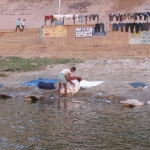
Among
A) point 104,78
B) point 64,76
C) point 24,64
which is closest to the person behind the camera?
point 64,76

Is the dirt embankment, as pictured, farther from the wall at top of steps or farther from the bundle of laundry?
the bundle of laundry

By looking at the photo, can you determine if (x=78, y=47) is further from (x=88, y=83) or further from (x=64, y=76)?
(x=64, y=76)

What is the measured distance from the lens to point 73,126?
Answer: 39.1 ft

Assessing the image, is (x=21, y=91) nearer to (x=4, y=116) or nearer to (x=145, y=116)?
(x=4, y=116)

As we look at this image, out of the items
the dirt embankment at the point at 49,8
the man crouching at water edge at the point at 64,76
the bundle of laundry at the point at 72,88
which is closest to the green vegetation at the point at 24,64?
the bundle of laundry at the point at 72,88

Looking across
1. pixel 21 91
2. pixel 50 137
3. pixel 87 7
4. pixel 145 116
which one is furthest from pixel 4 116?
pixel 87 7

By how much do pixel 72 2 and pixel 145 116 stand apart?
130ft

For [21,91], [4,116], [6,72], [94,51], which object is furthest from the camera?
[94,51]

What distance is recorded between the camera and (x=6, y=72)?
22047 mm

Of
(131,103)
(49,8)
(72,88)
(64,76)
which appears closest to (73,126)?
(131,103)

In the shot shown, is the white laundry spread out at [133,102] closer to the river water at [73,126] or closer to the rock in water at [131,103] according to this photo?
the rock in water at [131,103]

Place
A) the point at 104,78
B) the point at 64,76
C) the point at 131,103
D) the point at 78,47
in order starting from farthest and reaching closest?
the point at 78,47 → the point at 104,78 → the point at 64,76 → the point at 131,103

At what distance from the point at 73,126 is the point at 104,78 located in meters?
8.24

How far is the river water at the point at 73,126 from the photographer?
10.1 metres
